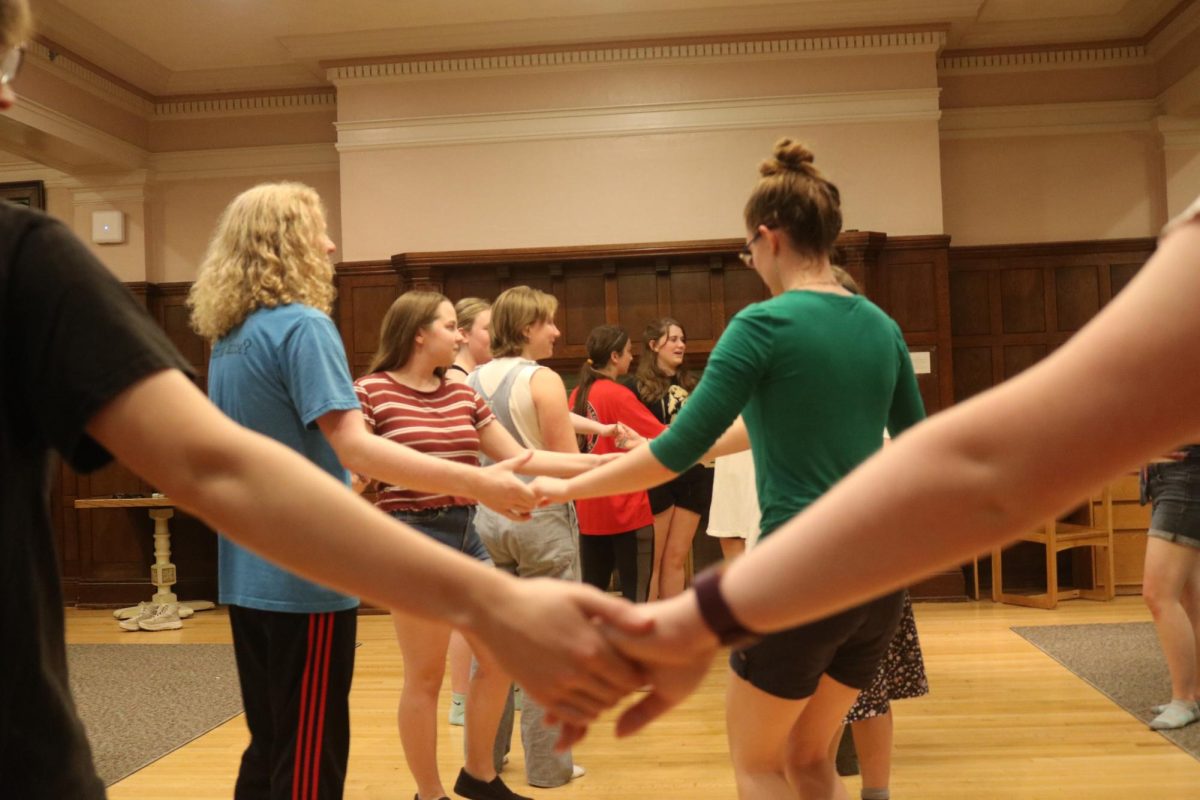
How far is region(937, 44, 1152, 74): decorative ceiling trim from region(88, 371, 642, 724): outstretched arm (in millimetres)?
7812

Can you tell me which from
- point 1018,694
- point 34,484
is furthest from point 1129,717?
point 34,484

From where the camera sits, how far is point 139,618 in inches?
278

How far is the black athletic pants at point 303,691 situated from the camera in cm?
192

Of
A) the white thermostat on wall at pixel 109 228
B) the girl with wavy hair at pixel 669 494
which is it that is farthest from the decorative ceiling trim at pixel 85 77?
the girl with wavy hair at pixel 669 494

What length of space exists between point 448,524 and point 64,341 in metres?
2.06

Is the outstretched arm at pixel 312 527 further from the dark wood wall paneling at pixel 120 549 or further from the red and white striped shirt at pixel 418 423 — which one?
the dark wood wall paneling at pixel 120 549

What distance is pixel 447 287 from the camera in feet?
24.8

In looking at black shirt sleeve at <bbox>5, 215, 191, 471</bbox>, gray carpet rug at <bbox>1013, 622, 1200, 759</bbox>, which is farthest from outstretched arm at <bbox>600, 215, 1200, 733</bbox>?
gray carpet rug at <bbox>1013, 622, 1200, 759</bbox>

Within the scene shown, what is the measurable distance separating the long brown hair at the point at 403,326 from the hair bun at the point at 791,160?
1214 mm

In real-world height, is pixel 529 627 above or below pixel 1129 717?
above

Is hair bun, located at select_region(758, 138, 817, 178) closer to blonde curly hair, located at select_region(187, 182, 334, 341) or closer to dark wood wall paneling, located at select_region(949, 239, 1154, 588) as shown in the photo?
blonde curly hair, located at select_region(187, 182, 334, 341)

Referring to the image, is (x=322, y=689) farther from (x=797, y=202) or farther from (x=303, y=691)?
(x=797, y=202)

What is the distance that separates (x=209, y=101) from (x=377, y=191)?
1922 mm

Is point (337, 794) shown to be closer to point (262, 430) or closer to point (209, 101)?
point (262, 430)
